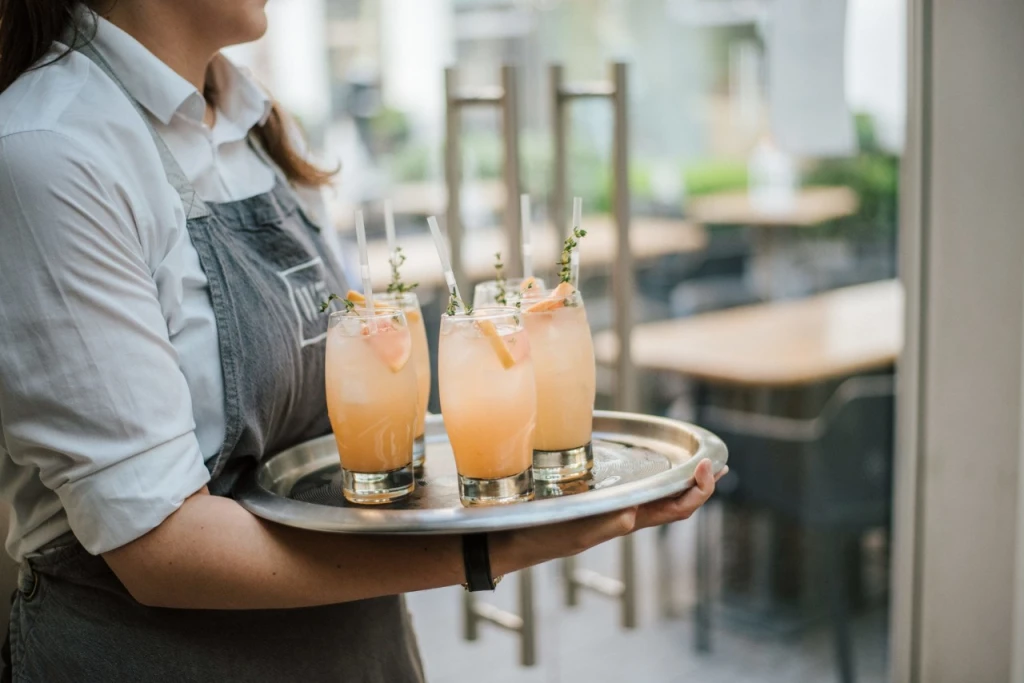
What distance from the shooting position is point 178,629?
4.03 feet

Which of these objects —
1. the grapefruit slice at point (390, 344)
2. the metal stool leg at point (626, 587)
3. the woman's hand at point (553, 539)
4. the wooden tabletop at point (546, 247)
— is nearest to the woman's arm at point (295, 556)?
the woman's hand at point (553, 539)

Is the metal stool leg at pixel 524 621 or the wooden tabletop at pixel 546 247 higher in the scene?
the wooden tabletop at pixel 546 247

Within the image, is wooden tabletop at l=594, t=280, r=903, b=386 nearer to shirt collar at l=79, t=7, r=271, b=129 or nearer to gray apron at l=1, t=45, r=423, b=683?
gray apron at l=1, t=45, r=423, b=683

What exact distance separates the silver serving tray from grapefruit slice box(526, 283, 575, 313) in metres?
0.20

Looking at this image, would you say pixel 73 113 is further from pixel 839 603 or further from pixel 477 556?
pixel 839 603

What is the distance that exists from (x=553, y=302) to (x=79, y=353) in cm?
52

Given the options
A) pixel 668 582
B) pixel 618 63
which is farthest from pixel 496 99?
pixel 668 582

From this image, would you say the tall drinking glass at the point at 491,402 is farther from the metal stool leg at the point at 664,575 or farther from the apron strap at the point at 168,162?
the metal stool leg at the point at 664,575

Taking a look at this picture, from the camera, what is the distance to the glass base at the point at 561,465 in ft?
4.12

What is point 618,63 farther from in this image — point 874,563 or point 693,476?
point 874,563

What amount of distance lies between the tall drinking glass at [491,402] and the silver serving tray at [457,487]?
0.14ft

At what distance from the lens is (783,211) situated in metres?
3.17

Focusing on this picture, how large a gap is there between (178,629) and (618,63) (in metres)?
1.51

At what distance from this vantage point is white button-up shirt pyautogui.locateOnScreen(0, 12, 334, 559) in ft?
3.39
